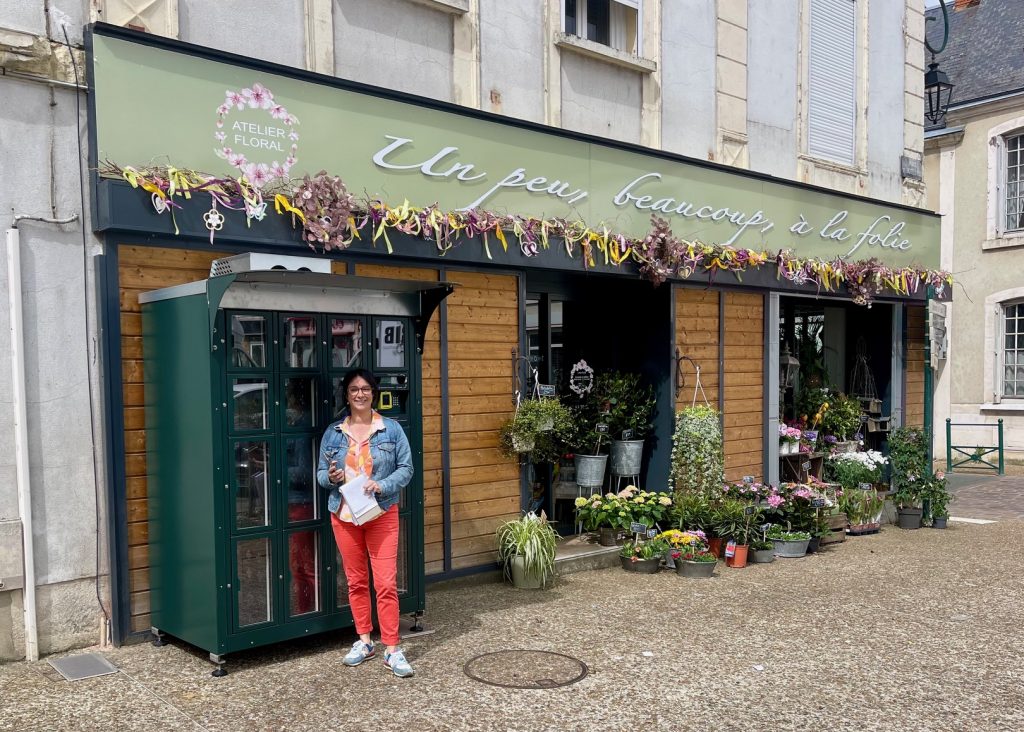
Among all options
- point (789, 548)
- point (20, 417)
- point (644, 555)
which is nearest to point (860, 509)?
point (789, 548)

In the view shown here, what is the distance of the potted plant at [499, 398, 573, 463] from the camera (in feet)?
24.9

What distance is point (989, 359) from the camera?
1862cm

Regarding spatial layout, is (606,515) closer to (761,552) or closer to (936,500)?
(761,552)

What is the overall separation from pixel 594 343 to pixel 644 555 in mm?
2531

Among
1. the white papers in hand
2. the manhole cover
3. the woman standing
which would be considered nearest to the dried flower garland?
the woman standing

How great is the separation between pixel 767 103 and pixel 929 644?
639cm

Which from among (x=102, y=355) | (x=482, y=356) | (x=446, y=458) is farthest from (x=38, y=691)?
(x=482, y=356)

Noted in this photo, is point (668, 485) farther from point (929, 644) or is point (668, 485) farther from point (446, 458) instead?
point (929, 644)

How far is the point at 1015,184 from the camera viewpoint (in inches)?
731

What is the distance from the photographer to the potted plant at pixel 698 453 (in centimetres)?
887

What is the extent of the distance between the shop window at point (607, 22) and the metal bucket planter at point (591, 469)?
3945 millimetres

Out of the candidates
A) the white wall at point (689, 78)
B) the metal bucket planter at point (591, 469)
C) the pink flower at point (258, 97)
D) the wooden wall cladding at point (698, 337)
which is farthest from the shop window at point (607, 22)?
the metal bucket planter at point (591, 469)

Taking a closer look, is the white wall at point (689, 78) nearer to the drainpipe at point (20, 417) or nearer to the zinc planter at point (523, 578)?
the zinc planter at point (523, 578)

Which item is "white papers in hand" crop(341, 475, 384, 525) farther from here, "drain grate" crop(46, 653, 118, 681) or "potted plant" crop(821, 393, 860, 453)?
"potted plant" crop(821, 393, 860, 453)
